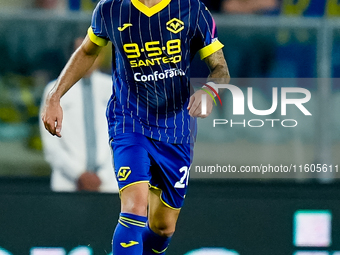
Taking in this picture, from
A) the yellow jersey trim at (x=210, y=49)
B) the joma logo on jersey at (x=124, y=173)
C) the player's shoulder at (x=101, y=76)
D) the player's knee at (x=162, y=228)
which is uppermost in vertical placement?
the yellow jersey trim at (x=210, y=49)

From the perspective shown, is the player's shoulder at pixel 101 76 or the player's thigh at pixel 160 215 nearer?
the player's thigh at pixel 160 215

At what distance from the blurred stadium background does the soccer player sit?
0.88 metres

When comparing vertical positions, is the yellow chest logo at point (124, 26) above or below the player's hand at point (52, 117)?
above

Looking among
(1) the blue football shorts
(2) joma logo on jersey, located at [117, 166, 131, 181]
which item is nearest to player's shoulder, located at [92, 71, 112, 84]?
(1) the blue football shorts

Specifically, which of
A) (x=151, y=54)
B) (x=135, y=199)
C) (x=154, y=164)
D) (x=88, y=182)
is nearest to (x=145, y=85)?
(x=151, y=54)

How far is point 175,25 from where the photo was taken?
9.56 ft

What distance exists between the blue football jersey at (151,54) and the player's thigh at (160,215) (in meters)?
0.38

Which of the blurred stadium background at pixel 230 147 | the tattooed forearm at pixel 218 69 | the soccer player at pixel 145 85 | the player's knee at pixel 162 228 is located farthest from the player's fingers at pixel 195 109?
the blurred stadium background at pixel 230 147

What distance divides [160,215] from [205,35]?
1.04m

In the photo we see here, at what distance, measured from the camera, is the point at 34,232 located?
12.8 feet

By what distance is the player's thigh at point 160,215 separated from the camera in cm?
323

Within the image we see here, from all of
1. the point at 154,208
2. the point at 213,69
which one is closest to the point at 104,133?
the point at 154,208

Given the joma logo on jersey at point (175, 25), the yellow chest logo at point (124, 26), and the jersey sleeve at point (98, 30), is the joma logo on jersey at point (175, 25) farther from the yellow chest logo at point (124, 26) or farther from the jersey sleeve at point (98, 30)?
the jersey sleeve at point (98, 30)

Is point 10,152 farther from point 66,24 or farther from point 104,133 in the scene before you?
point 66,24
